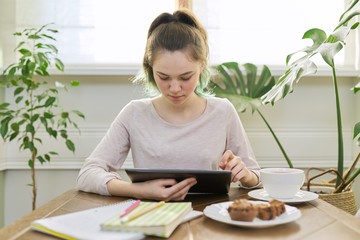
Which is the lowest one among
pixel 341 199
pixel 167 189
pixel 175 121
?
pixel 341 199

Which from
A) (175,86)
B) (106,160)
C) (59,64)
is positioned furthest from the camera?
(59,64)

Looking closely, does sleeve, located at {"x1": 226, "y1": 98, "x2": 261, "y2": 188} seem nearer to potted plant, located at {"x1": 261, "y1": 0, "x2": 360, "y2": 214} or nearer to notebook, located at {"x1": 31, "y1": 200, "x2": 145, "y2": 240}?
potted plant, located at {"x1": 261, "y1": 0, "x2": 360, "y2": 214}

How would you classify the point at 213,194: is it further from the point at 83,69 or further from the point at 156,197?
the point at 83,69

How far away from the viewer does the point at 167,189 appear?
1.39m

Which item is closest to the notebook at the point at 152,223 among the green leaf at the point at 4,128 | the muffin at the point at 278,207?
the muffin at the point at 278,207

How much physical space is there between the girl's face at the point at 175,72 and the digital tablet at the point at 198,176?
358 millimetres

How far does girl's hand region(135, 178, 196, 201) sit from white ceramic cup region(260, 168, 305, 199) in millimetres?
188

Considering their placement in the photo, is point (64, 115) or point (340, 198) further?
point (64, 115)

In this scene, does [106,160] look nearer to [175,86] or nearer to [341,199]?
[175,86]

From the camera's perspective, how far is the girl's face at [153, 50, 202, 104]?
1673 millimetres

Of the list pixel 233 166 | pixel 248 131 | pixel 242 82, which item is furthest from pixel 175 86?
pixel 248 131

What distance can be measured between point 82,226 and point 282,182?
20.6 inches

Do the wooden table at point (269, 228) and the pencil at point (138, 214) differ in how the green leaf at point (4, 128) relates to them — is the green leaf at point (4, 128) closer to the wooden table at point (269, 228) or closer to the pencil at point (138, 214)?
the wooden table at point (269, 228)

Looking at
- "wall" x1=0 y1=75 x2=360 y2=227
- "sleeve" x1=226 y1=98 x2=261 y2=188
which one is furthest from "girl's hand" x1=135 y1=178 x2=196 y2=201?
"wall" x1=0 y1=75 x2=360 y2=227
